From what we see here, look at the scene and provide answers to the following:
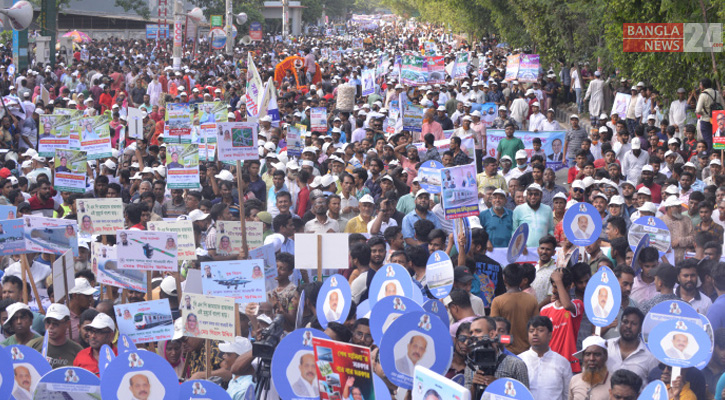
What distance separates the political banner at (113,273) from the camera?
8.20 metres

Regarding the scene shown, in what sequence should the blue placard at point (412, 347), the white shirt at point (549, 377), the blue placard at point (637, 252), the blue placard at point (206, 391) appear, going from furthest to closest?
the blue placard at point (637, 252) < the white shirt at point (549, 377) < the blue placard at point (206, 391) < the blue placard at point (412, 347)

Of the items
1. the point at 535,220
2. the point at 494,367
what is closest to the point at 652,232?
the point at 535,220

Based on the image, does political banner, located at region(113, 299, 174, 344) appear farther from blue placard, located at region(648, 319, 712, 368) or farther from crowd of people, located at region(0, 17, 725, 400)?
blue placard, located at region(648, 319, 712, 368)

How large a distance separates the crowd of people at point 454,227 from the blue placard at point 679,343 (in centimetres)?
18

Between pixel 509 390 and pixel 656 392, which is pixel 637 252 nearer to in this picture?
pixel 656 392

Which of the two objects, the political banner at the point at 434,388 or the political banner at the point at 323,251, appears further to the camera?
the political banner at the point at 323,251

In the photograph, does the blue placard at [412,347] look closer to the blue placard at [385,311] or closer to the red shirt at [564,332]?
the blue placard at [385,311]

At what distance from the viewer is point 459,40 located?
6544 cm

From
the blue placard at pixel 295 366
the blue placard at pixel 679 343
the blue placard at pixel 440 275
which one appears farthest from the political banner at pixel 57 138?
the blue placard at pixel 679 343

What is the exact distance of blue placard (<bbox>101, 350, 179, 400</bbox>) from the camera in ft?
19.2

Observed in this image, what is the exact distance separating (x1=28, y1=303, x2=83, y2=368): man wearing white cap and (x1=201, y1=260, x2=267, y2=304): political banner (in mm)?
1029

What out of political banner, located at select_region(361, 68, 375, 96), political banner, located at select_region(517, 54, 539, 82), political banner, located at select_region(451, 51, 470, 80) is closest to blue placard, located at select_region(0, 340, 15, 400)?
political banner, located at select_region(361, 68, 375, 96)

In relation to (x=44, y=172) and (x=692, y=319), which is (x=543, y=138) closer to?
(x=44, y=172)

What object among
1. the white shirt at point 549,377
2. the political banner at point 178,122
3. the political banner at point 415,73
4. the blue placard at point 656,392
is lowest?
the white shirt at point 549,377
